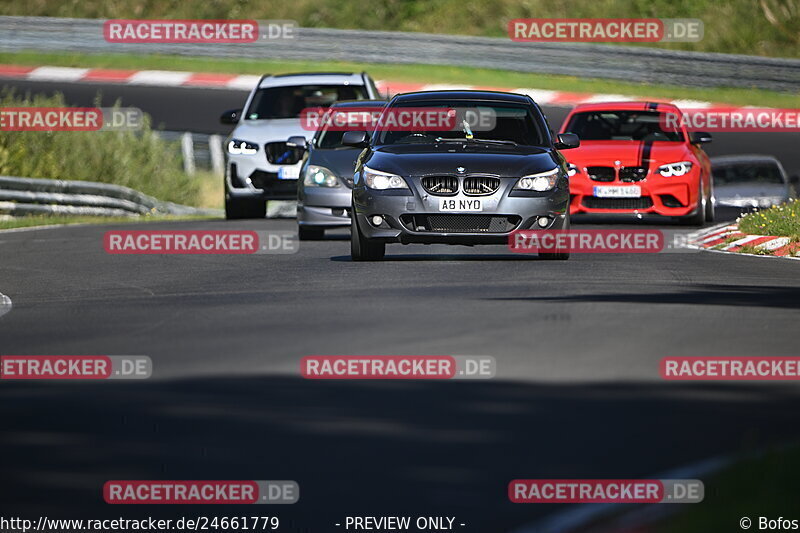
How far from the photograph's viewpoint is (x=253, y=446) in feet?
20.9

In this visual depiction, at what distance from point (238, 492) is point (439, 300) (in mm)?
5730

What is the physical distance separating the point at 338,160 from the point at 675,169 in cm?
419

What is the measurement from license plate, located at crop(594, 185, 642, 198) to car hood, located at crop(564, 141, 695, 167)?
284mm

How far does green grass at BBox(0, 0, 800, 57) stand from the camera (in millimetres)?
41031

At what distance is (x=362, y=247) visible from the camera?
48.5ft

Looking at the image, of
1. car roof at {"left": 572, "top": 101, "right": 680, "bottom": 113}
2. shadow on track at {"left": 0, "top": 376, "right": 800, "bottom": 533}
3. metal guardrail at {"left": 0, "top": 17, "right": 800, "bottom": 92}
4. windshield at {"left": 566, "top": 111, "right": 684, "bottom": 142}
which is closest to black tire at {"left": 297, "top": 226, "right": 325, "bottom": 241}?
windshield at {"left": 566, "top": 111, "right": 684, "bottom": 142}

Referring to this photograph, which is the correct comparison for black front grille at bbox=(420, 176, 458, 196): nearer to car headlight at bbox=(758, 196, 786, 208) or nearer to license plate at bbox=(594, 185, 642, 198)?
Answer: license plate at bbox=(594, 185, 642, 198)

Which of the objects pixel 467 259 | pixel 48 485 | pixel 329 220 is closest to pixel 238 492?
pixel 48 485

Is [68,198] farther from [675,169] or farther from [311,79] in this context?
[675,169]

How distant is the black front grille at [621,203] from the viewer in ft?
65.4

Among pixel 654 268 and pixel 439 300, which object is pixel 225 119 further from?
pixel 439 300

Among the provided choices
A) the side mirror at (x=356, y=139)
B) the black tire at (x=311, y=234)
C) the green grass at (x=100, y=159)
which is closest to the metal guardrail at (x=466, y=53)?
the green grass at (x=100, y=159)

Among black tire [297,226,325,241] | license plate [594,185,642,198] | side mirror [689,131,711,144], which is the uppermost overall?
side mirror [689,131,711,144]

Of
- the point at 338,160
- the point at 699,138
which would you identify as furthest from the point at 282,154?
the point at 699,138
